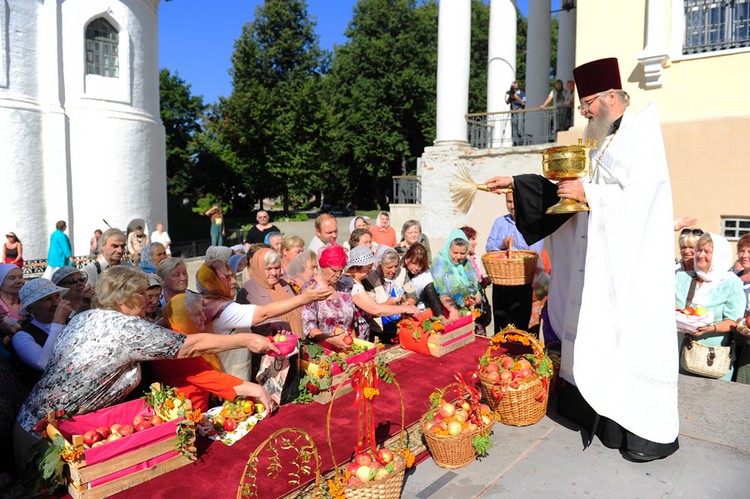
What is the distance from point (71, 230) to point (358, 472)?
16017 mm

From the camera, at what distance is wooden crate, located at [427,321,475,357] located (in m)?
5.93

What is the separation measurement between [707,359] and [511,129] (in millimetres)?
10631

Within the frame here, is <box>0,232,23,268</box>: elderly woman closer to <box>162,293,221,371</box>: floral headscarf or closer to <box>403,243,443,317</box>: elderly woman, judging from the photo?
<box>403,243,443,317</box>: elderly woman

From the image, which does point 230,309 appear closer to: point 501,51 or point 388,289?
point 388,289

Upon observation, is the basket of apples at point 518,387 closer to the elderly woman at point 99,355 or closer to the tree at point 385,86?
the elderly woman at point 99,355

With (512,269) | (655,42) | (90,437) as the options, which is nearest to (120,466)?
(90,437)

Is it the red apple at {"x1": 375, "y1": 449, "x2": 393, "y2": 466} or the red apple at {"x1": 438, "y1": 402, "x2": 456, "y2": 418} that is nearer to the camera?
the red apple at {"x1": 375, "y1": 449, "x2": 393, "y2": 466}

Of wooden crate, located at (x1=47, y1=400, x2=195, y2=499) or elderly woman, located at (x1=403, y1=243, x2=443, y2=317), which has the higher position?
elderly woman, located at (x1=403, y1=243, x2=443, y2=317)

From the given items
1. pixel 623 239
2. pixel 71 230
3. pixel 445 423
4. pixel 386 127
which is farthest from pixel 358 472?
pixel 386 127

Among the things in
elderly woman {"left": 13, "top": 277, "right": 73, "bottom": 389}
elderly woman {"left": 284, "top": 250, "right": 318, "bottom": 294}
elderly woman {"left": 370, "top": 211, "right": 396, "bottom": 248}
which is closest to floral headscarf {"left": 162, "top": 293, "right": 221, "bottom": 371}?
elderly woman {"left": 13, "top": 277, "right": 73, "bottom": 389}

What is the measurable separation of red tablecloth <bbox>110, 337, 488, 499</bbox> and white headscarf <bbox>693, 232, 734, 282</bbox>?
239 centimetres

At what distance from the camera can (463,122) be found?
1455 centimetres

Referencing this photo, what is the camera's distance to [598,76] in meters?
4.08

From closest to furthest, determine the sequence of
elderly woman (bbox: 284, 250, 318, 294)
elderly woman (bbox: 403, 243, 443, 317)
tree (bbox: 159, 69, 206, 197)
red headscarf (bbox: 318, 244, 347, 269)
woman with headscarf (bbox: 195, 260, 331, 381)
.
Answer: woman with headscarf (bbox: 195, 260, 331, 381) → red headscarf (bbox: 318, 244, 347, 269) → elderly woman (bbox: 284, 250, 318, 294) → elderly woman (bbox: 403, 243, 443, 317) → tree (bbox: 159, 69, 206, 197)
